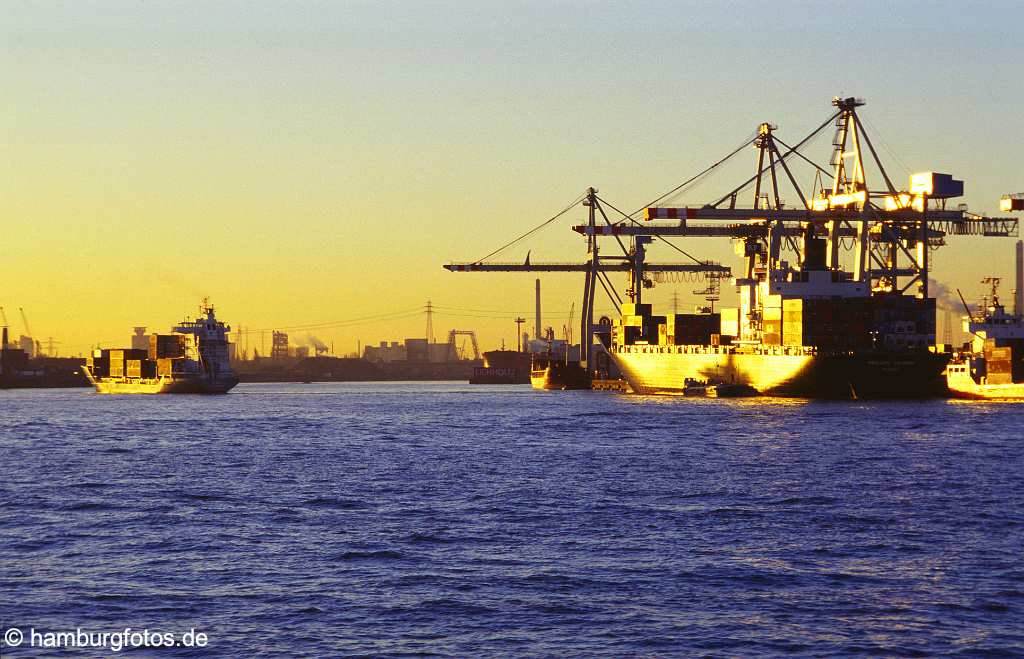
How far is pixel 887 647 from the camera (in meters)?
22.9

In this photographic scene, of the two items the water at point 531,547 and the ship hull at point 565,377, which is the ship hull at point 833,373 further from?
the ship hull at point 565,377

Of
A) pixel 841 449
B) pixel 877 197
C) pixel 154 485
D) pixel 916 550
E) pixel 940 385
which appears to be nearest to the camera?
pixel 916 550

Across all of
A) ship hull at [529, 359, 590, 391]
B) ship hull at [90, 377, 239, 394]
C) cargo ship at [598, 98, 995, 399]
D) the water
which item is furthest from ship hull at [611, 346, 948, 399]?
ship hull at [90, 377, 239, 394]

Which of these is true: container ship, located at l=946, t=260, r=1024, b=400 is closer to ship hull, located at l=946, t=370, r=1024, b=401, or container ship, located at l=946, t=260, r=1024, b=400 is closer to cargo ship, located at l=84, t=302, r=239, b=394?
ship hull, located at l=946, t=370, r=1024, b=401

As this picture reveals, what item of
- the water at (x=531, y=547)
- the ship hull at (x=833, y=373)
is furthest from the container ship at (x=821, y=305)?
the water at (x=531, y=547)

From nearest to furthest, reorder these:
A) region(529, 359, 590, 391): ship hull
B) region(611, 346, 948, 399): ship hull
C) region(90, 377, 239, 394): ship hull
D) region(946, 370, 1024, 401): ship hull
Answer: region(946, 370, 1024, 401): ship hull < region(611, 346, 948, 399): ship hull < region(90, 377, 239, 394): ship hull < region(529, 359, 590, 391): ship hull

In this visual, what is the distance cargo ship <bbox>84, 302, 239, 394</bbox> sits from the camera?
174 m

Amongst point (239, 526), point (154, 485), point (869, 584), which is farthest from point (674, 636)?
point (154, 485)

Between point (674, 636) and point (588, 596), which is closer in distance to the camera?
point (674, 636)

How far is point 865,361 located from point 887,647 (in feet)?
299

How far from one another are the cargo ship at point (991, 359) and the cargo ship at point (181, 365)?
308 feet

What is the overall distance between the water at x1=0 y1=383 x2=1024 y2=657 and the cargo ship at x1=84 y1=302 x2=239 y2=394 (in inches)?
4307

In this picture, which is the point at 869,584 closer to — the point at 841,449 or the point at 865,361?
the point at 841,449

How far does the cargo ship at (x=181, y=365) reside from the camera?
571 feet
